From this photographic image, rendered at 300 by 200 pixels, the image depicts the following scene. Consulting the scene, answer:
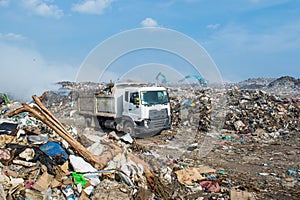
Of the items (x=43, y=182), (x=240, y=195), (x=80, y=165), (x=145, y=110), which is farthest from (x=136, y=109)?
(x=43, y=182)

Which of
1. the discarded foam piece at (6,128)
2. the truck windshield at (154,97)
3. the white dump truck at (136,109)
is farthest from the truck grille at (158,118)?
the discarded foam piece at (6,128)

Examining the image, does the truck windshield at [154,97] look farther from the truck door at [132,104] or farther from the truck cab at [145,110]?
the truck door at [132,104]

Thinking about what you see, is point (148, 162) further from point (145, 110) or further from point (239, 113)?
point (239, 113)

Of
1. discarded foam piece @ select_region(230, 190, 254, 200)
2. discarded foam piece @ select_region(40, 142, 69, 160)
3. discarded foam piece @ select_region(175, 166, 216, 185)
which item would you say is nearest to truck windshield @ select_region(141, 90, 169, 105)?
discarded foam piece @ select_region(175, 166, 216, 185)

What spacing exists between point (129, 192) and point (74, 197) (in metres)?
0.86

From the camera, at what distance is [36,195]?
404 centimetres

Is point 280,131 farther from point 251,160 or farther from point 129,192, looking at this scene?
point 129,192

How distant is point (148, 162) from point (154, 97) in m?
4.40

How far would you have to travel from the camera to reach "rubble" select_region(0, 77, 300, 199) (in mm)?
4375

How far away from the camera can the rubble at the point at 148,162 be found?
172 inches

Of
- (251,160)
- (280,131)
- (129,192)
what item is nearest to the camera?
(129,192)

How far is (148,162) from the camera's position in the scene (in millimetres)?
6629

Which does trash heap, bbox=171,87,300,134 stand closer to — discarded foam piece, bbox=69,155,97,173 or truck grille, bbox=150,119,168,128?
truck grille, bbox=150,119,168,128

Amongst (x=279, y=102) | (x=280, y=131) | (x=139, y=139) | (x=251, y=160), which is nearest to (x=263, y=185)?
(x=251, y=160)
